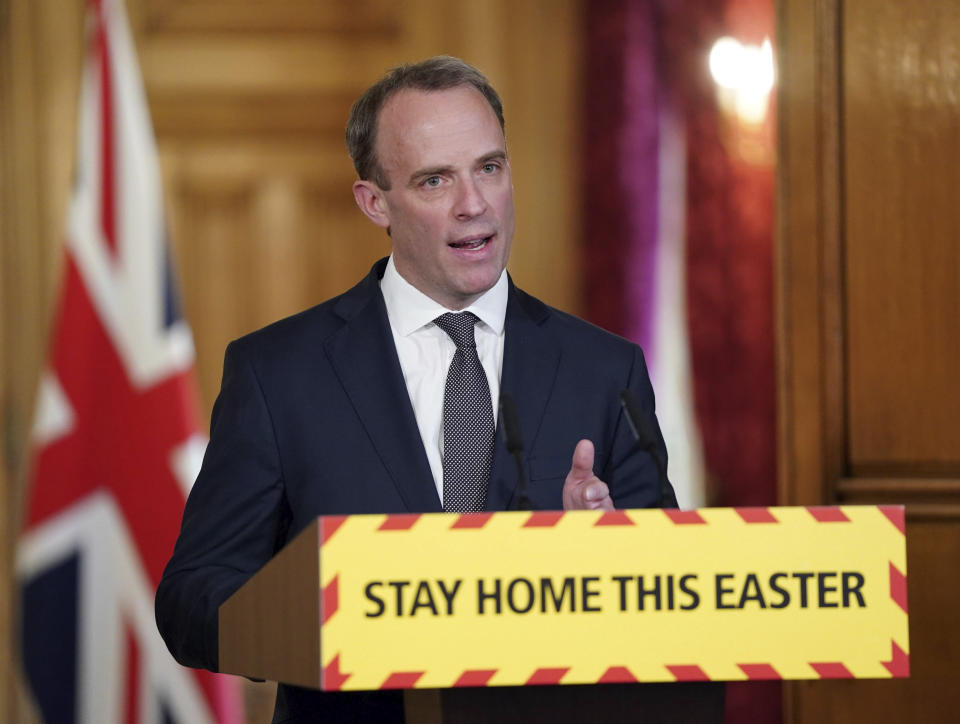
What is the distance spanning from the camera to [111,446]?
316 cm

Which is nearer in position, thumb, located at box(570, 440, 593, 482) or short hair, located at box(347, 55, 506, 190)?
thumb, located at box(570, 440, 593, 482)

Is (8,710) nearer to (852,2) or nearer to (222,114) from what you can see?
(222,114)

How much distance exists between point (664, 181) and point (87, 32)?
1.64 meters

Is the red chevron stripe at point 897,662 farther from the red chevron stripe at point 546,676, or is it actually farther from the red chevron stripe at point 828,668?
the red chevron stripe at point 546,676

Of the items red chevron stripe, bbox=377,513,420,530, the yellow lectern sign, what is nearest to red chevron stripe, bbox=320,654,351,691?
the yellow lectern sign

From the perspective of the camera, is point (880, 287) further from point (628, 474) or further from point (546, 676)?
point (546, 676)

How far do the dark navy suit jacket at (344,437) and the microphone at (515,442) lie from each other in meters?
0.28

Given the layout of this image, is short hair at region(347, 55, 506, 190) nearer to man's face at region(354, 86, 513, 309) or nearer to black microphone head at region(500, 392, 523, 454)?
man's face at region(354, 86, 513, 309)

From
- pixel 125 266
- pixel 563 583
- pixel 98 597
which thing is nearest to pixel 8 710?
pixel 98 597

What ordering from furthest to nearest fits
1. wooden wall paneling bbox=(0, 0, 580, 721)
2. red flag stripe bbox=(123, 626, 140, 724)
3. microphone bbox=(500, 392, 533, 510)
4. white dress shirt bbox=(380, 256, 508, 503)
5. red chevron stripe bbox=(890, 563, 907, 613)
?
wooden wall paneling bbox=(0, 0, 580, 721)
red flag stripe bbox=(123, 626, 140, 724)
white dress shirt bbox=(380, 256, 508, 503)
microphone bbox=(500, 392, 533, 510)
red chevron stripe bbox=(890, 563, 907, 613)

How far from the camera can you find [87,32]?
342 centimetres

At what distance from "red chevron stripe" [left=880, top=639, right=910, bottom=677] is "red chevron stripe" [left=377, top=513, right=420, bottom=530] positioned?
424 millimetres

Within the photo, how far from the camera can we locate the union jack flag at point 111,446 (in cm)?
306

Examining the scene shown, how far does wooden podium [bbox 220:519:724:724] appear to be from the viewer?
3.40 ft
